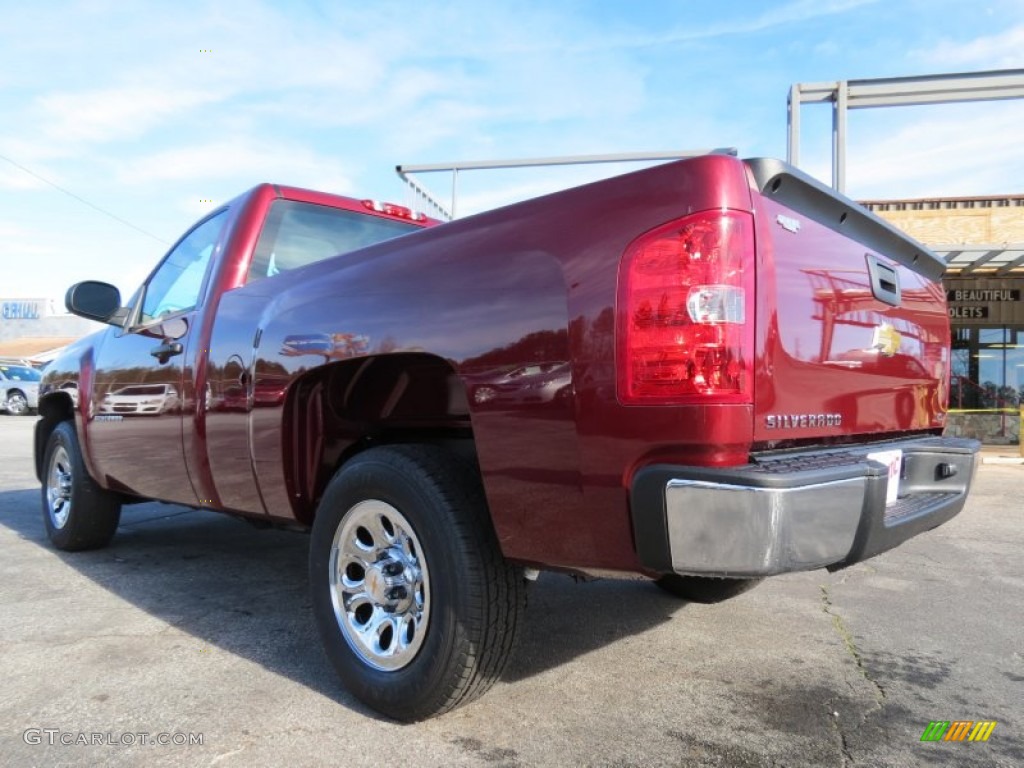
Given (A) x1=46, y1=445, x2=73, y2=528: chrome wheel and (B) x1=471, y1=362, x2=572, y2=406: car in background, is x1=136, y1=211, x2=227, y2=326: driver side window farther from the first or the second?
(B) x1=471, y1=362, x2=572, y2=406: car in background

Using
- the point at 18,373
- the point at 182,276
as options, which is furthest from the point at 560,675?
the point at 18,373

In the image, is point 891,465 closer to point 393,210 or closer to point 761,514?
point 761,514

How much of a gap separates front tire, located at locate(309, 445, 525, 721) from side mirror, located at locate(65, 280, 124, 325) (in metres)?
2.44

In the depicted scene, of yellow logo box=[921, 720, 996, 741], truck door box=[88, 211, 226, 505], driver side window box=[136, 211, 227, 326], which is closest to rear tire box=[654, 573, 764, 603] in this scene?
yellow logo box=[921, 720, 996, 741]

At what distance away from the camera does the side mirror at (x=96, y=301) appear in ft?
14.0

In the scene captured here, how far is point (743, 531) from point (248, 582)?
10.7 feet

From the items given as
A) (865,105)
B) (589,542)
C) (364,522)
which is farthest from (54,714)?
(865,105)

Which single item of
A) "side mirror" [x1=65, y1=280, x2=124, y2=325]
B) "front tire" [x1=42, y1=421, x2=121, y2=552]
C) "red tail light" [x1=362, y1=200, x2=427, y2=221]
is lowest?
"front tire" [x1=42, y1=421, x2=121, y2=552]

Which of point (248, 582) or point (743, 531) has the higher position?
point (743, 531)

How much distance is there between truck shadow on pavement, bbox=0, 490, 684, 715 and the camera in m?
3.12

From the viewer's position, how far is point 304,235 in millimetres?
3879

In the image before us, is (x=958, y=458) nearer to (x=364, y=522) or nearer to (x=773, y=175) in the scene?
(x=773, y=175)

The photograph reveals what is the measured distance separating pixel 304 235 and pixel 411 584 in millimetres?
2102

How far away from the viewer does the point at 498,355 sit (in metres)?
2.19
